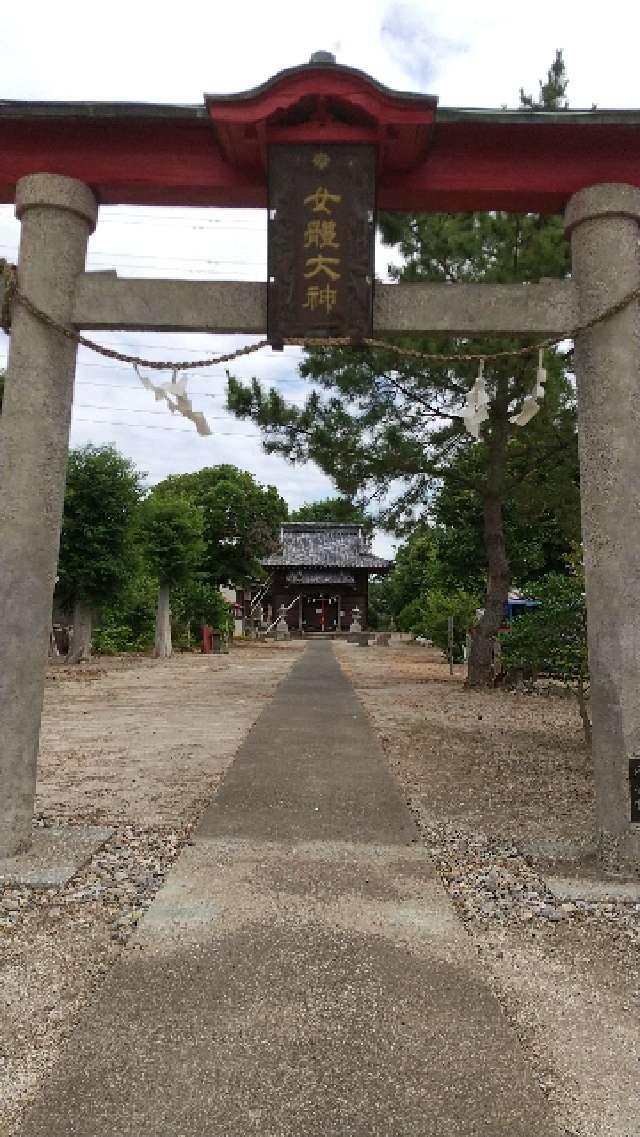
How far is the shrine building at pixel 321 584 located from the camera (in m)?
47.9

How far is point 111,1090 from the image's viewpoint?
2.24 meters

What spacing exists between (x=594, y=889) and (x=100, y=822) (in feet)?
11.3

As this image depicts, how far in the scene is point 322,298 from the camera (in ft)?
15.3

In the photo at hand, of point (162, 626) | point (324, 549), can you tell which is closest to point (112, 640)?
point (162, 626)

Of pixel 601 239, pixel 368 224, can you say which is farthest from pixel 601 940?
pixel 368 224

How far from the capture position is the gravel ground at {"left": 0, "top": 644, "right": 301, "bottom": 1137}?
8.73 ft

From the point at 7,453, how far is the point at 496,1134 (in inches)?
164

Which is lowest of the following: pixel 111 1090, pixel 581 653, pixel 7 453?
pixel 111 1090

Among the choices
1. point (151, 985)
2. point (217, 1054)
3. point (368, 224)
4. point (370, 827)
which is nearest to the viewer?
point (217, 1054)

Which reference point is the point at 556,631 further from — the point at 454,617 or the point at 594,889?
the point at 454,617

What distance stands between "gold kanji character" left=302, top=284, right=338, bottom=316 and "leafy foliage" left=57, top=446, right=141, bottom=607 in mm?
16183

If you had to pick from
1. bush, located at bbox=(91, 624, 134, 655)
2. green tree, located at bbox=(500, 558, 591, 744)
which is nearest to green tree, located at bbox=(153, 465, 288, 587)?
bush, located at bbox=(91, 624, 134, 655)

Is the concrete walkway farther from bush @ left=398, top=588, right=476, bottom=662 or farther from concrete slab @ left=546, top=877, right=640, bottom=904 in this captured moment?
bush @ left=398, top=588, right=476, bottom=662

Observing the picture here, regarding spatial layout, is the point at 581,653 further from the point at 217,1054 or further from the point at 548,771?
the point at 217,1054
